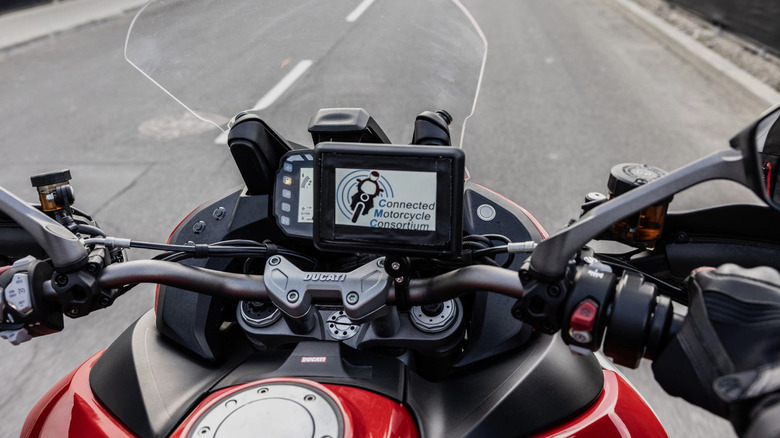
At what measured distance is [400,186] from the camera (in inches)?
46.9

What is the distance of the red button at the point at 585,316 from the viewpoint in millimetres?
1070

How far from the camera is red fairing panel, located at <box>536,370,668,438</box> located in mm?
1315

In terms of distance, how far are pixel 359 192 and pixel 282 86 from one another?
774mm

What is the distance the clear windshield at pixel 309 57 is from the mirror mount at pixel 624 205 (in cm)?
63

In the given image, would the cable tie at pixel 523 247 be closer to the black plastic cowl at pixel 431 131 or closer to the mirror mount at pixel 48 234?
the black plastic cowl at pixel 431 131

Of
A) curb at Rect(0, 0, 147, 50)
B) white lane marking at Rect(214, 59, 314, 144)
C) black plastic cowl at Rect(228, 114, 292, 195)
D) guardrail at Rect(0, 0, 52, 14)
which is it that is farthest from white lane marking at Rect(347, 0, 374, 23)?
guardrail at Rect(0, 0, 52, 14)

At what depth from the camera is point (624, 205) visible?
3.34 ft

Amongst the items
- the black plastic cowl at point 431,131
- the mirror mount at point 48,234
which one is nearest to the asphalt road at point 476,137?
the black plastic cowl at point 431,131

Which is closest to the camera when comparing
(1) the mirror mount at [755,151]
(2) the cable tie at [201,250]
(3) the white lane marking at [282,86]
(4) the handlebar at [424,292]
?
(1) the mirror mount at [755,151]

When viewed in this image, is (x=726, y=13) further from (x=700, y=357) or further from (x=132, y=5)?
(x=132, y=5)

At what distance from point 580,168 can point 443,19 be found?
4.36m

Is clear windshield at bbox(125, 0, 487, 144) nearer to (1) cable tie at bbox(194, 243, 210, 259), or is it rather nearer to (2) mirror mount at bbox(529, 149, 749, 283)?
(1) cable tie at bbox(194, 243, 210, 259)

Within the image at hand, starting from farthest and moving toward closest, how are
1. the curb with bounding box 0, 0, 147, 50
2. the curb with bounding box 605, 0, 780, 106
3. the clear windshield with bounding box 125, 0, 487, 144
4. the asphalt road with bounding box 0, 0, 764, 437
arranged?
the curb with bounding box 0, 0, 147, 50
the curb with bounding box 605, 0, 780, 106
the asphalt road with bounding box 0, 0, 764, 437
the clear windshield with bounding box 125, 0, 487, 144

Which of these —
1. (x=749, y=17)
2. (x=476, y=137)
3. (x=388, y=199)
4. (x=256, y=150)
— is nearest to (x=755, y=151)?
(x=388, y=199)
